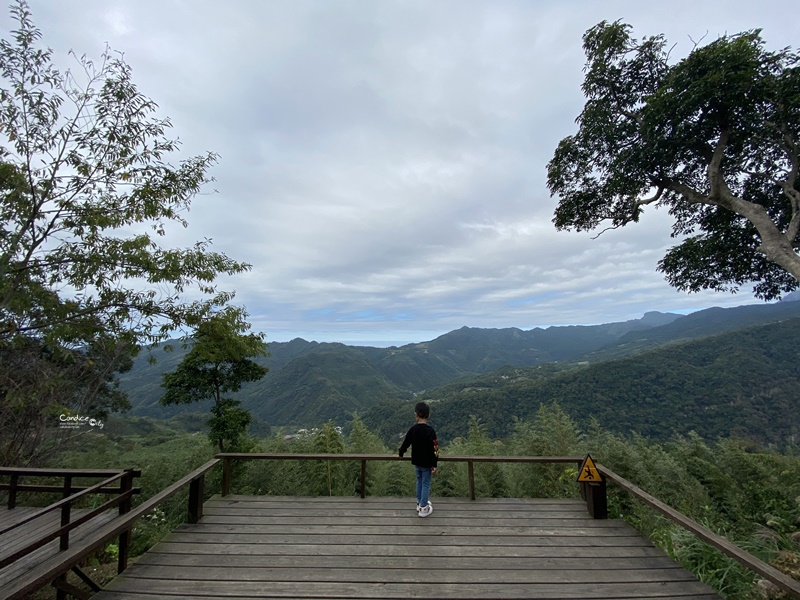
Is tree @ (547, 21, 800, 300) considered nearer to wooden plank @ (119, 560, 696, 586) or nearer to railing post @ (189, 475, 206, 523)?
wooden plank @ (119, 560, 696, 586)

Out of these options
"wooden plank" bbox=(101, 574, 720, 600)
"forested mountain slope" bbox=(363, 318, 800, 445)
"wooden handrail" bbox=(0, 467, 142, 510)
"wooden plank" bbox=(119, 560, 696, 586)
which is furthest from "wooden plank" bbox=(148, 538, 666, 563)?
"forested mountain slope" bbox=(363, 318, 800, 445)

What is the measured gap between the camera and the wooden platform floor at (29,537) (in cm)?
443

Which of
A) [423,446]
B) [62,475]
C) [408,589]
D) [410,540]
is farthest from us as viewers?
[62,475]

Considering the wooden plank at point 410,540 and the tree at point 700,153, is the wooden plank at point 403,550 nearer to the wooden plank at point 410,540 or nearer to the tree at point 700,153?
the wooden plank at point 410,540

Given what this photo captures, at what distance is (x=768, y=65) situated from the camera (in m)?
5.68

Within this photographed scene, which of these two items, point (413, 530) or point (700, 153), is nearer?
point (413, 530)

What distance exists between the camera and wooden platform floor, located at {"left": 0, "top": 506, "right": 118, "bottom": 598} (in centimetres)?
443

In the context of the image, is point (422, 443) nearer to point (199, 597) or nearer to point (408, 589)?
point (408, 589)

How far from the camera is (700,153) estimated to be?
22.4 ft

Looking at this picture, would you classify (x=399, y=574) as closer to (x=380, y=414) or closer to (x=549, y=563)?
(x=549, y=563)

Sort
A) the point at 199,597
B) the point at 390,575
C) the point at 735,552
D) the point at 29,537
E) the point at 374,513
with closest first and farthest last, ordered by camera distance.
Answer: the point at 735,552 → the point at 199,597 → the point at 390,575 → the point at 374,513 → the point at 29,537

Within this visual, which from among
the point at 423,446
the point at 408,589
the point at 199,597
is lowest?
the point at 408,589

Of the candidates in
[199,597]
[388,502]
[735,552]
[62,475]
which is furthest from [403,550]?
[62,475]

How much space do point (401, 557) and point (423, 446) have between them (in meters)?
1.15
